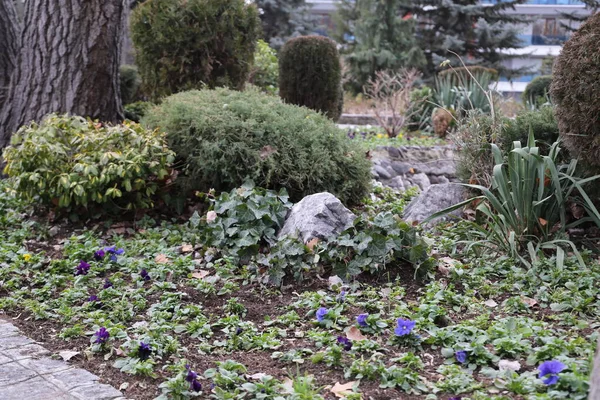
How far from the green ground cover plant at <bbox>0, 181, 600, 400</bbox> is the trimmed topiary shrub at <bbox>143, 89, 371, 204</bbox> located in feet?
2.02

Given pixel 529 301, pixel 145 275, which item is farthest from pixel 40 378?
pixel 529 301

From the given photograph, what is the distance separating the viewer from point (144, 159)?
5.45m

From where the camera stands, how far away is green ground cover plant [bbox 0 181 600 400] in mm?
2629

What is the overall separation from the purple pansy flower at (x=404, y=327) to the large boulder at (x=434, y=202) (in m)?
2.22

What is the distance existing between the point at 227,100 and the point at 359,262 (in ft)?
8.72

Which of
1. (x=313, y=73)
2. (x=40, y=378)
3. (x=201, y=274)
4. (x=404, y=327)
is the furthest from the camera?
(x=313, y=73)

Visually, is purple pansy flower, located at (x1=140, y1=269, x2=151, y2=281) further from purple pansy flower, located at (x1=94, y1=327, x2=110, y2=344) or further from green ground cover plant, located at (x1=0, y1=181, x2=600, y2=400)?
purple pansy flower, located at (x1=94, y1=327, x2=110, y2=344)

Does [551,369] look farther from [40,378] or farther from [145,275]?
[145,275]

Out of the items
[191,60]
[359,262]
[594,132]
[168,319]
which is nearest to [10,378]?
[168,319]

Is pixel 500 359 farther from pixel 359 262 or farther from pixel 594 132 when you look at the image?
pixel 594 132

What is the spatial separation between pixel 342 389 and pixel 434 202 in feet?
9.55

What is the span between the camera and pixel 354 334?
Answer: 3.13 m

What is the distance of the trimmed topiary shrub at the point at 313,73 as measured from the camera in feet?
34.3

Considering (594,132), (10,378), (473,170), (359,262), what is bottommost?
(10,378)
